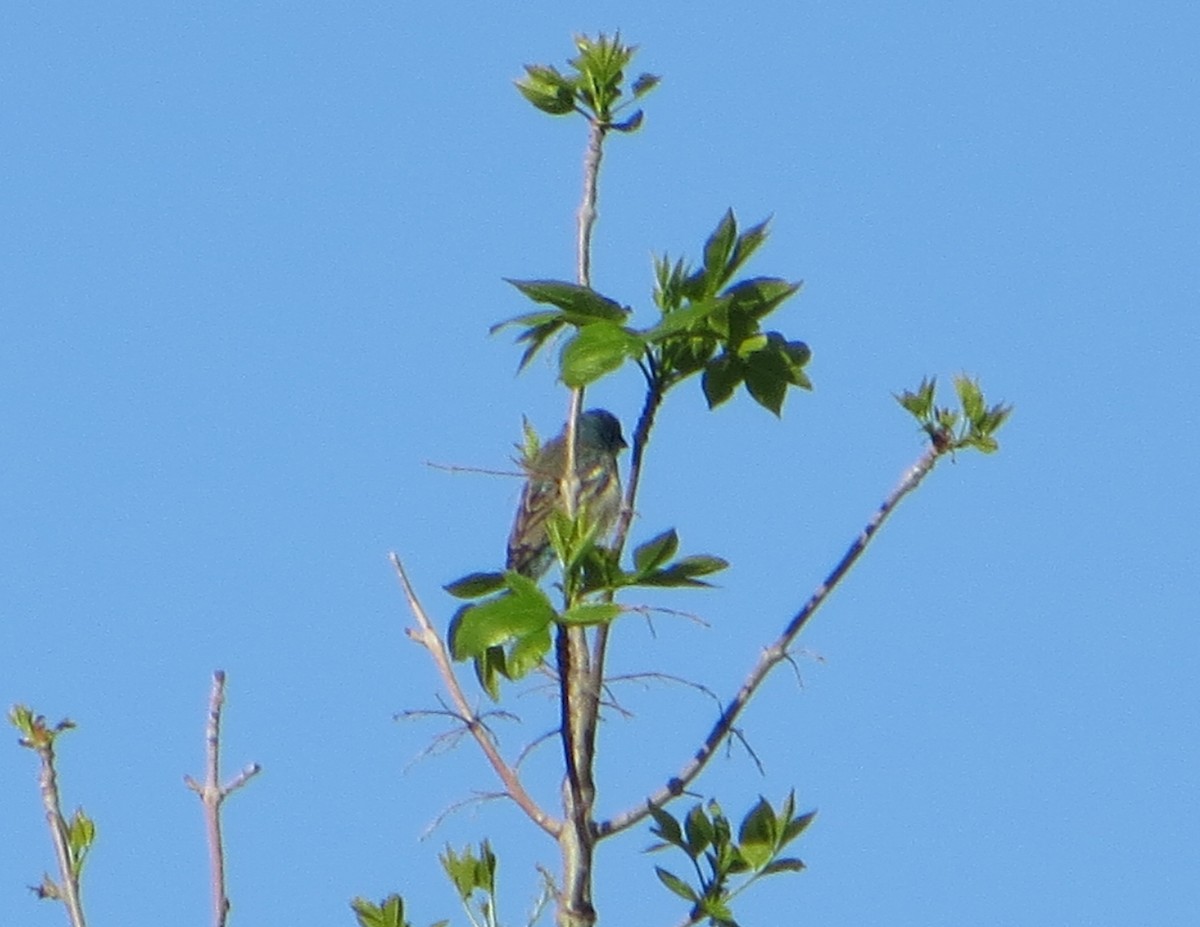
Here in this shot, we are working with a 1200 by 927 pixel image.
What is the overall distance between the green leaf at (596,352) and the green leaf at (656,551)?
1.03ft

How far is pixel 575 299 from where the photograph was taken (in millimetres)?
3453

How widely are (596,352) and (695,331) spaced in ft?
0.71

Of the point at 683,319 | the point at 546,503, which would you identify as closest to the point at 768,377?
the point at 683,319

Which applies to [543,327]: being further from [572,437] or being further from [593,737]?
[593,737]

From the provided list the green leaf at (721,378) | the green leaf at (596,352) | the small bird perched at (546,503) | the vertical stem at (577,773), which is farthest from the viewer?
the small bird perched at (546,503)

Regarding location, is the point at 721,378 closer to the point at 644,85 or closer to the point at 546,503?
the point at 644,85

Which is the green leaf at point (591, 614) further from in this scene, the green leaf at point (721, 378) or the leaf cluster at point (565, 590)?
the green leaf at point (721, 378)

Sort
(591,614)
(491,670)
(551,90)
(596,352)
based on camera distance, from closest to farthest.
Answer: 1. (591,614)
2. (596,352)
3. (491,670)
4. (551,90)

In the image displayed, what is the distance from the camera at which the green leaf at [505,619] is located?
10.2 feet

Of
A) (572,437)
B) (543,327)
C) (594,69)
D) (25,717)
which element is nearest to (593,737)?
(572,437)

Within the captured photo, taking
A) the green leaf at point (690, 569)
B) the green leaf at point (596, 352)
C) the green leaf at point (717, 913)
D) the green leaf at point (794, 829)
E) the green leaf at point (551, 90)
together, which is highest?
the green leaf at point (551, 90)

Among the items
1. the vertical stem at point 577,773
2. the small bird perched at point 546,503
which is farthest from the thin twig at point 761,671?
the small bird perched at point 546,503

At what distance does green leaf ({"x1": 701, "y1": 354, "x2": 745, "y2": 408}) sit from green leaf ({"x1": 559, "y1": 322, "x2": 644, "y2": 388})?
255 millimetres

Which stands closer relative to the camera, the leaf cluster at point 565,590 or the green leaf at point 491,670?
the leaf cluster at point 565,590
